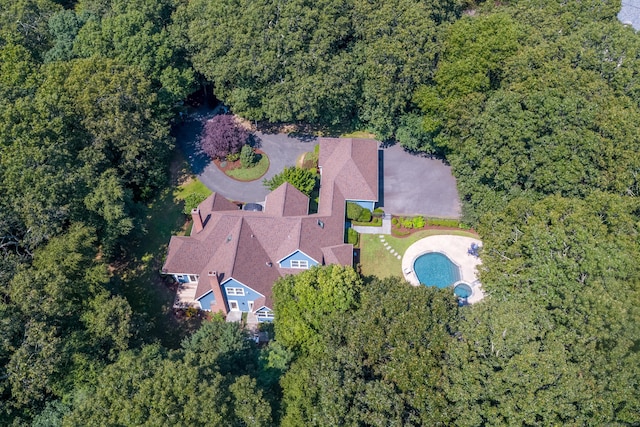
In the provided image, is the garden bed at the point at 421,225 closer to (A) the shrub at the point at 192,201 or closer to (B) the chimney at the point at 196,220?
(B) the chimney at the point at 196,220

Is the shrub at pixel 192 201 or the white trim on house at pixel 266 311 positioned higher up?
the shrub at pixel 192 201

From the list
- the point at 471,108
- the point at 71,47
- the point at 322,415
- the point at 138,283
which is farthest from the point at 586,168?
the point at 71,47

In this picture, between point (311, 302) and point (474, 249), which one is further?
point (474, 249)

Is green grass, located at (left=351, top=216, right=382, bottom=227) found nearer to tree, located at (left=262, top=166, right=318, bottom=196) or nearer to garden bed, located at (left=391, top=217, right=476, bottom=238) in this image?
garden bed, located at (left=391, top=217, right=476, bottom=238)

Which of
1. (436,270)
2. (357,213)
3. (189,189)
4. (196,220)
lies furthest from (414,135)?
(196,220)

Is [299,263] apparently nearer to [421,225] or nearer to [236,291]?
[236,291]

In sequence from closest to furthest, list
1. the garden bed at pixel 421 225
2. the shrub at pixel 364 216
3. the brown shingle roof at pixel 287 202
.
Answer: the brown shingle roof at pixel 287 202
the shrub at pixel 364 216
the garden bed at pixel 421 225

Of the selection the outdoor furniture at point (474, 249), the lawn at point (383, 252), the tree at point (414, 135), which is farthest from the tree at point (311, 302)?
the tree at point (414, 135)
